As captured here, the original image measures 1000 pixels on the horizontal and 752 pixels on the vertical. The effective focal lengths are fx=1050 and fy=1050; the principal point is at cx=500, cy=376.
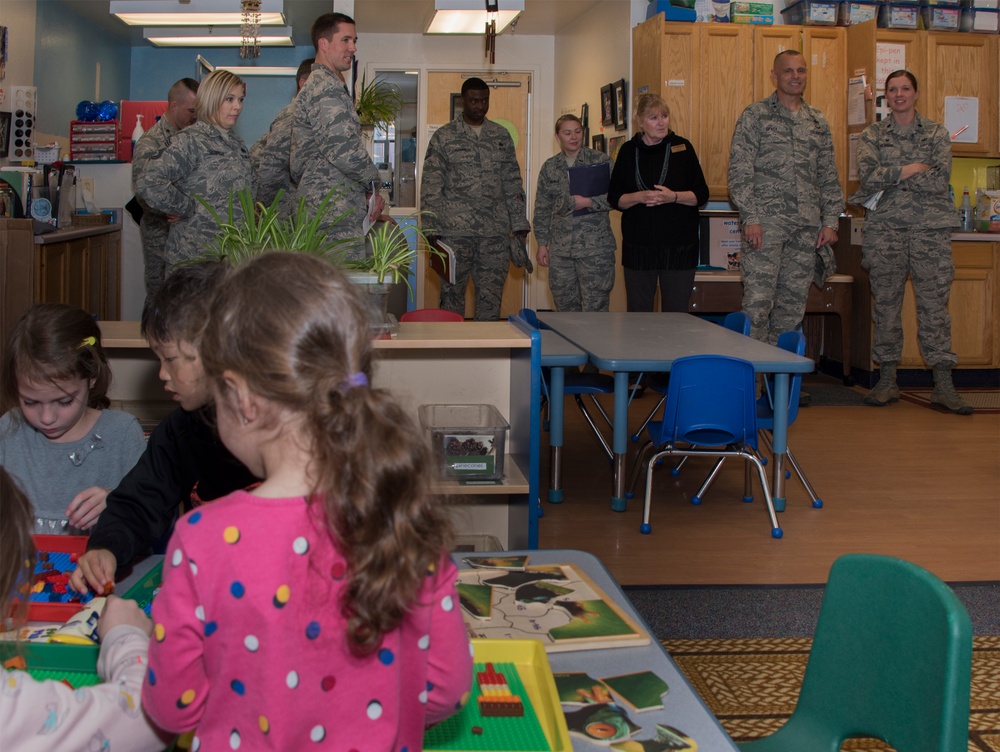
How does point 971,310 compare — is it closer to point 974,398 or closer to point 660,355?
point 974,398

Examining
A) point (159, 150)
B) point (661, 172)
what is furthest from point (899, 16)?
point (159, 150)

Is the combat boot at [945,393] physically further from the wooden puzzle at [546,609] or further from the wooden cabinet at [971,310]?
the wooden puzzle at [546,609]

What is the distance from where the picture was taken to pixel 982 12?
7.16 meters

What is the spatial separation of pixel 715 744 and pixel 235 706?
1.62 ft

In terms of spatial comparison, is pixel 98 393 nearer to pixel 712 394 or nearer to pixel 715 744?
pixel 715 744

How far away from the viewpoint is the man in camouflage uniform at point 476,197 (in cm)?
630

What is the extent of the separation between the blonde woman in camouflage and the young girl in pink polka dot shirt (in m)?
5.90

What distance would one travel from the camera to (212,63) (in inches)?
407

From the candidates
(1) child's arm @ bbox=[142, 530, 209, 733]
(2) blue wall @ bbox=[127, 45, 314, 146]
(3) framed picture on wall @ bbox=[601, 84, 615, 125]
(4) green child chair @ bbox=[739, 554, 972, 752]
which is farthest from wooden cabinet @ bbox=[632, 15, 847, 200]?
(1) child's arm @ bbox=[142, 530, 209, 733]

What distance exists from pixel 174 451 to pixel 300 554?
947 millimetres

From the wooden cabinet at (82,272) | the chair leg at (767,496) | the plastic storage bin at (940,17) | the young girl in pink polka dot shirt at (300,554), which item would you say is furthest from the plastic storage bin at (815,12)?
the young girl in pink polka dot shirt at (300,554)

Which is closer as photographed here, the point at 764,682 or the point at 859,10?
the point at 764,682

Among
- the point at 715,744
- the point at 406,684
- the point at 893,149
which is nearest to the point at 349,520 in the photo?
the point at 406,684

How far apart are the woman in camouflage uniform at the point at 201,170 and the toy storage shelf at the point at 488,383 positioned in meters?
1.50
